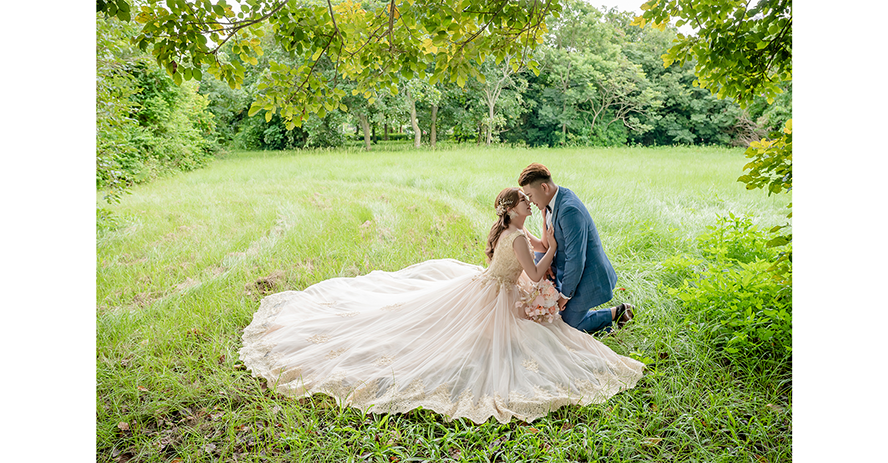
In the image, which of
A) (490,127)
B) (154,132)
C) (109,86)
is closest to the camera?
(109,86)

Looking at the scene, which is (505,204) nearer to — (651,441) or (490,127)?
(651,441)

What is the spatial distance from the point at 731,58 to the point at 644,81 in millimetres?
21352

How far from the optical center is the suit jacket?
3.27 meters

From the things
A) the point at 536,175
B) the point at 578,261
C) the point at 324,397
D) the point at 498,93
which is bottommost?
the point at 324,397

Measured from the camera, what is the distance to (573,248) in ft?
10.8

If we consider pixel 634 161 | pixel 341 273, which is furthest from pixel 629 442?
pixel 634 161

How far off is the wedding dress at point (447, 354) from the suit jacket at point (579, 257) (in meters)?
0.27

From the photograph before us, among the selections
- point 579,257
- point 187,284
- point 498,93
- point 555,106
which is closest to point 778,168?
point 579,257

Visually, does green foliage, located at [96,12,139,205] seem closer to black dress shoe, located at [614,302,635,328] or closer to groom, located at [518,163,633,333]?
groom, located at [518,163,633,333]

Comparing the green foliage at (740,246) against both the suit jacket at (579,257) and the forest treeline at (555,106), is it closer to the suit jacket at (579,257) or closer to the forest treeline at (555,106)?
the suit jacket at (579,257)

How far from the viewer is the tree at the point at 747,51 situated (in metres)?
2.56

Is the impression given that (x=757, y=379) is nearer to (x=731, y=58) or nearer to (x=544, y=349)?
(x=544, y=349)

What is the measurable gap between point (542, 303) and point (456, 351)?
70cm

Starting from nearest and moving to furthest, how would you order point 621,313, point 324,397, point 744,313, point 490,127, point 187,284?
point 324,397 < point 744,313 < point 621,313 < point 187,284 < point 490,127
